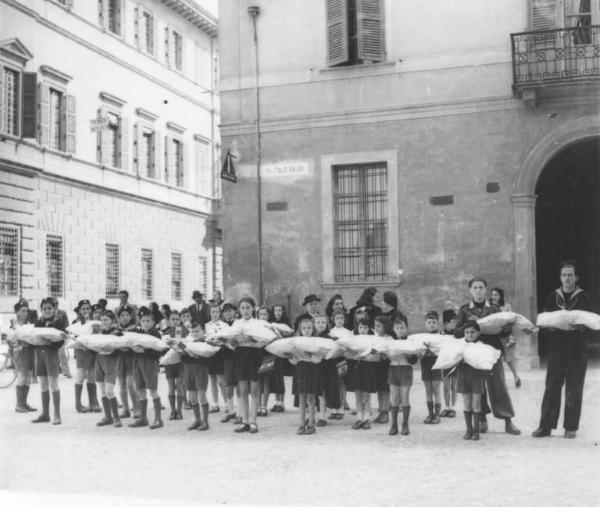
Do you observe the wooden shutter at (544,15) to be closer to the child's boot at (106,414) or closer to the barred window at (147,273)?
the child's boot at (106,414)

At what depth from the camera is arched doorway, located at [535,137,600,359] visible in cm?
2058

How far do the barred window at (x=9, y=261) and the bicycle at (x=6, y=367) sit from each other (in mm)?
2254

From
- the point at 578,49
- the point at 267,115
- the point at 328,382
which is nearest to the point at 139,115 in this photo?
the point at 267,115

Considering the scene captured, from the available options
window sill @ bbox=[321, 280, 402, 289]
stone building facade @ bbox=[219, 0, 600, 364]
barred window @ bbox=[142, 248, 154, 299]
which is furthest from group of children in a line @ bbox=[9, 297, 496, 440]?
barred window @ bbox=[142, 248, 154, 299]

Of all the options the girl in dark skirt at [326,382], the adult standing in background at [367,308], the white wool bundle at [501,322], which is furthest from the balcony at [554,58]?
the girl in dark skirt at [326,382]

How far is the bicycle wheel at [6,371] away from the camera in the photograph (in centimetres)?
1812

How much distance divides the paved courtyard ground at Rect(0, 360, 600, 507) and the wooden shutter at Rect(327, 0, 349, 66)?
900cm

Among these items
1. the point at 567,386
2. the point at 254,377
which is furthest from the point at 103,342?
the point at 567,386

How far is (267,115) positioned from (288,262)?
3.13m

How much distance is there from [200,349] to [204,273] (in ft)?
88.3

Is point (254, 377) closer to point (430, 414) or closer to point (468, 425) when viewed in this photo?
point (430, 414)

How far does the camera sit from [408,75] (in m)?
17.8

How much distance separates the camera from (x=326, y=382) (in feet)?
37.1

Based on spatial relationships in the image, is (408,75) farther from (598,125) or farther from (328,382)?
(328,382)
